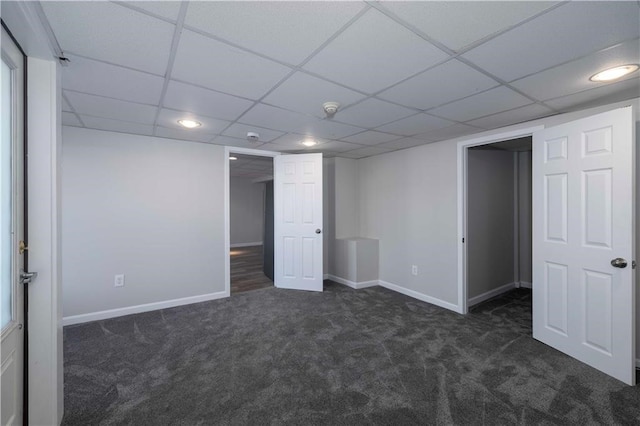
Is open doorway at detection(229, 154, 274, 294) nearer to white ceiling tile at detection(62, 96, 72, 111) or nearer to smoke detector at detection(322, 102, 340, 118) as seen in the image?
white ceiling tile at detection(62, 96, 72, 111)

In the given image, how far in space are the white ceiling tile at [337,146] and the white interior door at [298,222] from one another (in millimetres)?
232

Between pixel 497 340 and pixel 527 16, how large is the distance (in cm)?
276

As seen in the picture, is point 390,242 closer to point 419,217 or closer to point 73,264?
point 419,217

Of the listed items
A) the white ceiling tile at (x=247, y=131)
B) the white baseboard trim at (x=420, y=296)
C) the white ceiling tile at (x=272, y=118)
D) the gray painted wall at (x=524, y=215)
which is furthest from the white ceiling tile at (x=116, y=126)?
the gray painted wall at (x=524, y=215)

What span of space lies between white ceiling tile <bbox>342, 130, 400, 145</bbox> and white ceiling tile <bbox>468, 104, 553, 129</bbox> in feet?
3.12

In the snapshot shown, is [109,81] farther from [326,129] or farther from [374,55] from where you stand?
[326,129]

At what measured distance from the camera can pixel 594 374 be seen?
2189 mm

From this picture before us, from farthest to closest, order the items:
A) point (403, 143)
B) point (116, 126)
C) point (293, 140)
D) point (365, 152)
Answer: point (365, 152) → point (403, 143) → point (293, 140) → point (116, 126)

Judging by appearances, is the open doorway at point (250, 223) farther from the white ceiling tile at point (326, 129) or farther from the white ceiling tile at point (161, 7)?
the white ceiling tile at point (161, 7)

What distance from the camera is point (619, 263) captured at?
7.00ft

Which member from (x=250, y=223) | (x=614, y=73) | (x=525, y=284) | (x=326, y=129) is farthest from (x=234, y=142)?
(x=250, y=223)

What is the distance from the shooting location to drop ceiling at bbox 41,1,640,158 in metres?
1.31

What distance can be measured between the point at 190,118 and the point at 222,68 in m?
1.23

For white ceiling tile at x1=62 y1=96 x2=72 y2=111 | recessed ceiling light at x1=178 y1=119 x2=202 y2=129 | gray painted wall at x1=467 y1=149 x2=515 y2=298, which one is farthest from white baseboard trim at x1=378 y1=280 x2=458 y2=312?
white ceiling tile at x1=62 y1=96 x2=72 y2=111
